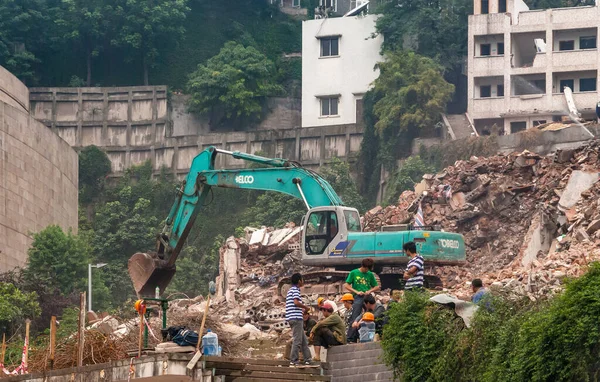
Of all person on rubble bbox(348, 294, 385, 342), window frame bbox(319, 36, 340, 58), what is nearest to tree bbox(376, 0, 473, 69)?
window frame bbox(319, 36, 340, 58)

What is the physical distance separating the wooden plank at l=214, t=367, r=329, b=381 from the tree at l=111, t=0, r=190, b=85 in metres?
68.3

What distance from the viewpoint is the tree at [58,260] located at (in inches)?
2559

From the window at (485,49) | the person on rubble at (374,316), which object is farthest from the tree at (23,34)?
the person on rubble at (374,316)

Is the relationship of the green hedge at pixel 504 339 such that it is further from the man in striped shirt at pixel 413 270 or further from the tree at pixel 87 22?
the tree at pixel 87 22

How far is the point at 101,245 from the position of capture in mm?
82625

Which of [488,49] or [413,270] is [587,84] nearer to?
[488,49]

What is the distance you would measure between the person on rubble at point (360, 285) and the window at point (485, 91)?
5566 cm

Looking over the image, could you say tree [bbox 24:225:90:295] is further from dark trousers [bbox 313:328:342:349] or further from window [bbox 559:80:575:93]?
dark trousers [bbox 313:328:342:349]

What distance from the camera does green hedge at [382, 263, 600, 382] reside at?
2105 centimetres

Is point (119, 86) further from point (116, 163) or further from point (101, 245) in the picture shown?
point (101, 245)

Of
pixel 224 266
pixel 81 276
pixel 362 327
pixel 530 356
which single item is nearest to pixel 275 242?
pixel 224 266

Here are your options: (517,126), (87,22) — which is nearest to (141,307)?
(517,126)

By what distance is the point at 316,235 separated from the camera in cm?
4025

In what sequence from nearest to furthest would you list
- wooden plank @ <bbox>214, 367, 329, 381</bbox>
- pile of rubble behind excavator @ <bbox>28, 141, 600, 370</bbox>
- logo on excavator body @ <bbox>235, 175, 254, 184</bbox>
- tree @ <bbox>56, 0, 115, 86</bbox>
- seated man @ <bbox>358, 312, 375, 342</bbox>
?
wooden plank @ <bbox>214, 367, 329, 381</bbox>
seated man @ <bbox>358, 312, 375, 342</bbox>
pile of rubble behind excavator @ <bbox>28, 141, 600, 370</bbox>
logo on excavator body @ <bbox>235, 175, 254, 184</bbox>
tree @ <bbox>56, 0, 115, 86</bbox>
